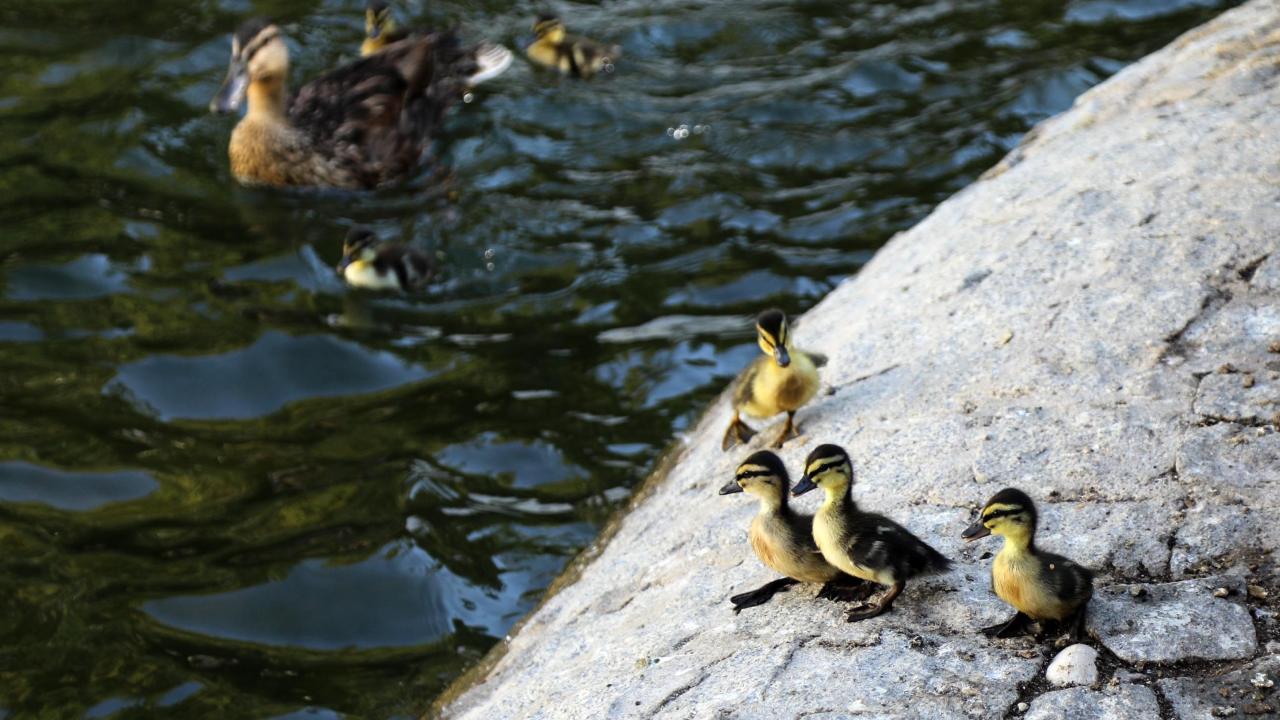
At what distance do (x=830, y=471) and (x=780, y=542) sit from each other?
0.29 m

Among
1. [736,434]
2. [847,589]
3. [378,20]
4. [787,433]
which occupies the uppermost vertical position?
[378,20]

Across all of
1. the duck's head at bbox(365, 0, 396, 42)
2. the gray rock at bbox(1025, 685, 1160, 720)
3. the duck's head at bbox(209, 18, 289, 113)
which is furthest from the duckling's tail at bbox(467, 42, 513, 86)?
the gray rock at bbox(1025, 685, 1160, 720)

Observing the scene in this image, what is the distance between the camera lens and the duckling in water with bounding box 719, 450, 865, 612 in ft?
13.9

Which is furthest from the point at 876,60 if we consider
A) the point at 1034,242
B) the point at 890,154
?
the point at 1034,242

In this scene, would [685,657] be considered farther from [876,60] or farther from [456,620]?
[876,60]

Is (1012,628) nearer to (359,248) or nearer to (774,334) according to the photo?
(774,334)

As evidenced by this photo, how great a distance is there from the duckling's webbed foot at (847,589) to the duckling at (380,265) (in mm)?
4786

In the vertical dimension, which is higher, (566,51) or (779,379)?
(779,379)

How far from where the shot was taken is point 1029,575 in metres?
3.79

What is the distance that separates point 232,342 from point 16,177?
2465mm

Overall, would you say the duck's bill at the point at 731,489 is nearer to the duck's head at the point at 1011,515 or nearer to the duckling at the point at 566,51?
the duck's head at the point at 1011,515

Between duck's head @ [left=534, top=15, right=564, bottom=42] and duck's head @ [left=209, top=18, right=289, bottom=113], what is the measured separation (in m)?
1.89

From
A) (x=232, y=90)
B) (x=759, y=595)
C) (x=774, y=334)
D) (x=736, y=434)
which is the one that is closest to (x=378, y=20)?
(x=232, y=90)

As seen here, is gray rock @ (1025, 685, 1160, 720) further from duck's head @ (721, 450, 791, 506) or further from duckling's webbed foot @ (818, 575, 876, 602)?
duck's head @ (721, 450, 791, 506)
